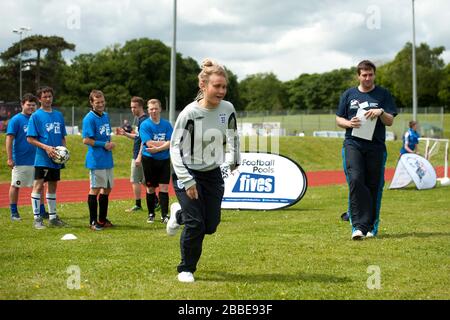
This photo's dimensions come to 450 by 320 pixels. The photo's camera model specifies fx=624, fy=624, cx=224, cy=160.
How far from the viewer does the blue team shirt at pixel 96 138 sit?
998cm

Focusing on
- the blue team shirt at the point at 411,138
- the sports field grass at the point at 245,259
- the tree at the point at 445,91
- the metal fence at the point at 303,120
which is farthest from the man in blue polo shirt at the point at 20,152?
the tree at the point at 445,91

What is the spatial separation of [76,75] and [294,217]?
86.8m

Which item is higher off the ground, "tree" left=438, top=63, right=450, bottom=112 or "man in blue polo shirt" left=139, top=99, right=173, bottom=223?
"tree" left=438, top=63, right=450, bottom=112

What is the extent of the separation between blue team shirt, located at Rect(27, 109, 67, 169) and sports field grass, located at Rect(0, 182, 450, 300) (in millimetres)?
1107

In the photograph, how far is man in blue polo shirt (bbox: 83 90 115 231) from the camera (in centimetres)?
999

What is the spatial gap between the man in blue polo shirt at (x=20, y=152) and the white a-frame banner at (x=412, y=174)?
431 inches

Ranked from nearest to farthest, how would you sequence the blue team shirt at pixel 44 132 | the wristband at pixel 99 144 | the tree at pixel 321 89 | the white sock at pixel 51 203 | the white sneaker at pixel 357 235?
the white sneaker at pixel 357 235
the wristband at pixel 99 144
the blue team shirt at pixel 44 132
the white sock at pixel 51 203
the tree at pixel 321 89

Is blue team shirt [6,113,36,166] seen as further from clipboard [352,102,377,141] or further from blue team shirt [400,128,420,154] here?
blue team shirt [400,128,420,154]

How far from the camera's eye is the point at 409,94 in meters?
94.4

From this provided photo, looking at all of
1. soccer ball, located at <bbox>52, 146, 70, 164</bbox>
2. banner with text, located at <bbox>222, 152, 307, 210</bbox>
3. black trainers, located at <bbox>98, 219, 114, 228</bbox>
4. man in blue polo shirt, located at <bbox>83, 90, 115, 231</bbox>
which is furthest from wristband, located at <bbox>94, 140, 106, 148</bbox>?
banner with text, located at <bbox>222, 152, 307, 210</bbox>

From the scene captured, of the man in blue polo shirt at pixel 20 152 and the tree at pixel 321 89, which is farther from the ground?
the tree at pixel 321 89

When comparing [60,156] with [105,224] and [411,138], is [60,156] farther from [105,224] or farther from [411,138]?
[411,138]

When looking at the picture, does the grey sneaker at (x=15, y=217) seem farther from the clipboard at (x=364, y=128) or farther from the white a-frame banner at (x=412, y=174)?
the white a-frame banner at (x=412, y=174)

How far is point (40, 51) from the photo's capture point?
252ft
